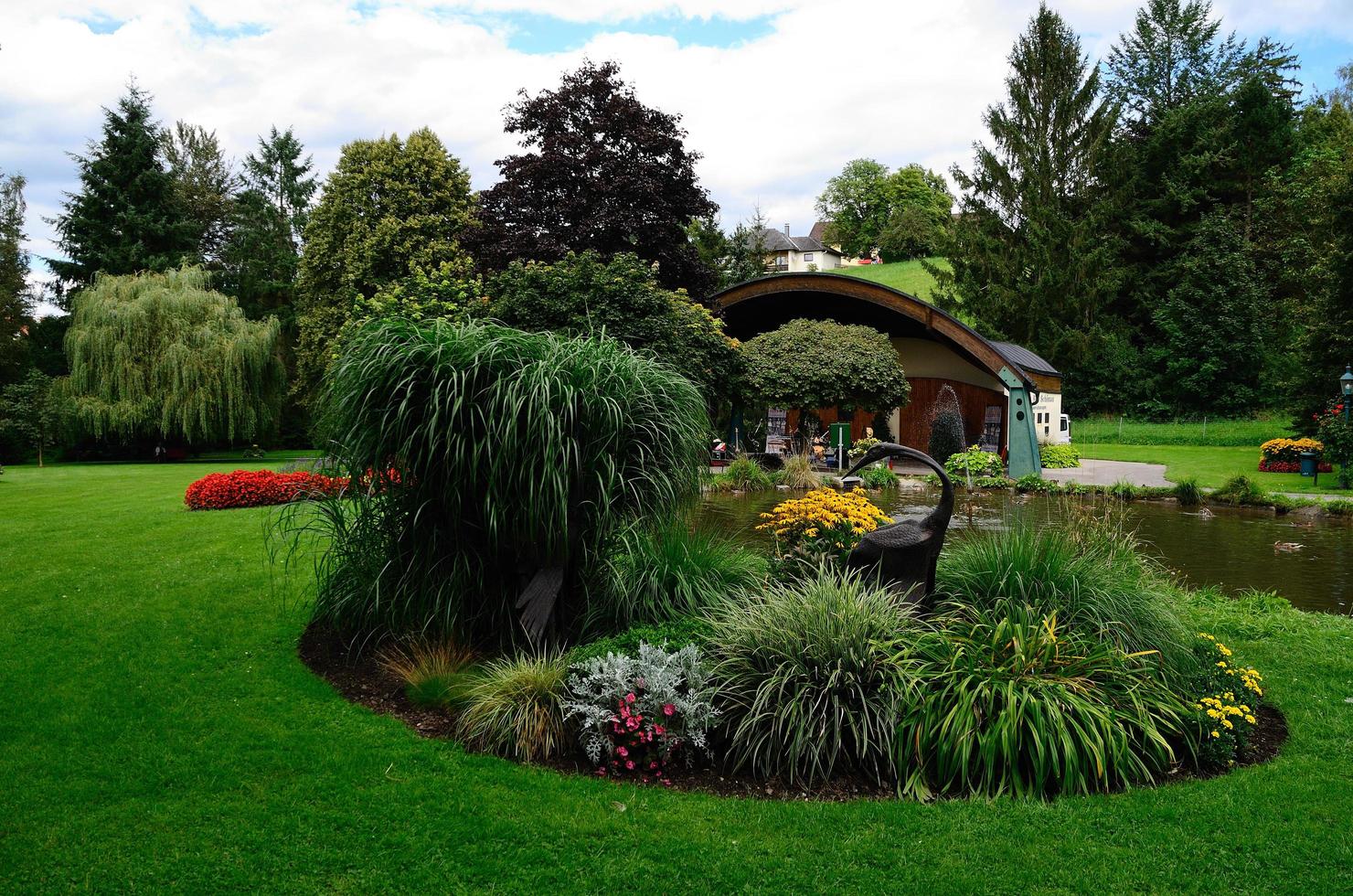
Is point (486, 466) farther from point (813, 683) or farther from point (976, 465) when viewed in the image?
point (976, 465)

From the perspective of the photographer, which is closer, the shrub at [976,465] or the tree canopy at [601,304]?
the tree canopy at [601,304]

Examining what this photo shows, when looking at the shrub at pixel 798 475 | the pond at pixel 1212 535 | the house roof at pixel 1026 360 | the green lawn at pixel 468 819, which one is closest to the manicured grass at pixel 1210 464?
the pond at pixel 1212 535

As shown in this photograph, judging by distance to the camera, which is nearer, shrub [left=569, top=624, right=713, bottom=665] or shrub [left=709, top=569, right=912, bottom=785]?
shrub [left=709, top=569, right=912, bottom=785]

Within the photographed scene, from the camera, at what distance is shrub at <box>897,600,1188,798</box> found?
346 cm

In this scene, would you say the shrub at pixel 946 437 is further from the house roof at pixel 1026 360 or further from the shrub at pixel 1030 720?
the shrub at pixel 1030 720

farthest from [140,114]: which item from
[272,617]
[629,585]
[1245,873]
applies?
[1245,873]

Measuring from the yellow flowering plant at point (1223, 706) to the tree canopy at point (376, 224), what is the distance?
22.7 meters

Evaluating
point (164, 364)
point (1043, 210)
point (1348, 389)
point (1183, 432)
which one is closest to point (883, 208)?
point (1043, 210)

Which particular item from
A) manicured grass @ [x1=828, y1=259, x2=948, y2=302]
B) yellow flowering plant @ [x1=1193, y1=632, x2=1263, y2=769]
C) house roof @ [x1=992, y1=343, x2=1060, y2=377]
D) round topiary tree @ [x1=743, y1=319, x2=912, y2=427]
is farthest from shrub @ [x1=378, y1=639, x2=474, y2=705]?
manicured grass @ [x1=828, y1=259, x2=948, y2=302]

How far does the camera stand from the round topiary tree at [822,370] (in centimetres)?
1841

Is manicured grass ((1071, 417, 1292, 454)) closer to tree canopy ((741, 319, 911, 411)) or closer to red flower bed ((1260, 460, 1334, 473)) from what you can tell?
red flower bed ((1260, 460, 1334, 473))

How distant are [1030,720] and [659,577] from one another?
219 cm

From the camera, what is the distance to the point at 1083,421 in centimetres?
2977

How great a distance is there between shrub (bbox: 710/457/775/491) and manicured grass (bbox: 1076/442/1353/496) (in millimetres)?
7476
